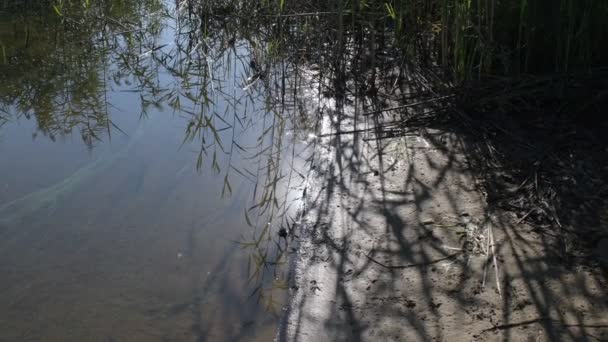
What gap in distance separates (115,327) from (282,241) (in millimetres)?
590

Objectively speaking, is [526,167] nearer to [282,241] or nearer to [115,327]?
[282,241]

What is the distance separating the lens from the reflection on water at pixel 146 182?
181cm

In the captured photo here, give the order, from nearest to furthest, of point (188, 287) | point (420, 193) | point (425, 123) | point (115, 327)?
1. point (115, 327)
2. point (188, 287)
3. point (420, 193)
4. point (425, 123)

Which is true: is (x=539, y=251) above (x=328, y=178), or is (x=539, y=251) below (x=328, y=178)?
below

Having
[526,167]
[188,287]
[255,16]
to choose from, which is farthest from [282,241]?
[255,16]

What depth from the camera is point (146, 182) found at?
2512 millimetres

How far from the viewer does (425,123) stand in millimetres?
2750

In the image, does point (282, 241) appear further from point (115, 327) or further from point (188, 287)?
point (115, 327)

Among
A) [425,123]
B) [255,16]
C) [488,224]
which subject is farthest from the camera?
[255,16]

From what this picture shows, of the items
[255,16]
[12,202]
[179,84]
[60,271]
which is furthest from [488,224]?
[255,16]

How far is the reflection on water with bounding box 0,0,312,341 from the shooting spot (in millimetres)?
1806

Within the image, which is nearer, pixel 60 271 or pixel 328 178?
pixel 60 271

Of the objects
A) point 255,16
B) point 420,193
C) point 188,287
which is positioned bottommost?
point 188,287

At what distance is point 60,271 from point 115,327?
0.36 meters
